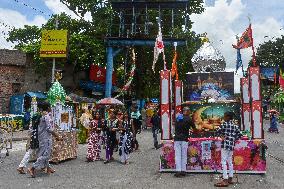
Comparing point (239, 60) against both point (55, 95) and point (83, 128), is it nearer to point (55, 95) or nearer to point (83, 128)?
point (55, 95)

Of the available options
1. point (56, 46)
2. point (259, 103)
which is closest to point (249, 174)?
point (259, 103)

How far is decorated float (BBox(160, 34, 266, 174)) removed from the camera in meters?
11.6

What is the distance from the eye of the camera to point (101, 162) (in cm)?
1472

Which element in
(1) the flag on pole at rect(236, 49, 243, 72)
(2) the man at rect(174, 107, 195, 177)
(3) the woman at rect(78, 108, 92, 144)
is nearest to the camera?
(2) the man at rect(174, 107, 195, 177)

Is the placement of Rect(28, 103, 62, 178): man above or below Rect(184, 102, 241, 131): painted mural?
below

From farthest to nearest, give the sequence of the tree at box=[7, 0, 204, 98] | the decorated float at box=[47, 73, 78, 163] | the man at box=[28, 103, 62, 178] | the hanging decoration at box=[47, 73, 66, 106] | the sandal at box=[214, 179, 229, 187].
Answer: the tree at box=[7, 0, 204, 98] < the hanging decoration at box=[47, 73, 66, 106] < the decorated float at box=[47, 73, 78, 163] < the man at box=[28, 103, 62, 178] < the sandal at box=[214, 179, 229, 187]

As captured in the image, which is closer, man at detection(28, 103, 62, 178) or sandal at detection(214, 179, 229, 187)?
sandal at detection(214, 179, 229, 187)

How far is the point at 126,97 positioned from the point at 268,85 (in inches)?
1794

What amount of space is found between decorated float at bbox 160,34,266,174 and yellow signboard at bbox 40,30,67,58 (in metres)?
17.1

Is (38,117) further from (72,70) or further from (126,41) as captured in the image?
(72,70)

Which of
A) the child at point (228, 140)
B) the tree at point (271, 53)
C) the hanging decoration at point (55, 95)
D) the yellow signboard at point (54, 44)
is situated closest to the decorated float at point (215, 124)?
the child at point (228, 140)

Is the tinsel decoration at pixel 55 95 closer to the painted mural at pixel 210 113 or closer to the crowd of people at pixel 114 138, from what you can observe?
the crowd of people at pixel 114 138

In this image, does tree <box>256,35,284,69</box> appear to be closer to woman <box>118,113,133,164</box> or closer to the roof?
the roof

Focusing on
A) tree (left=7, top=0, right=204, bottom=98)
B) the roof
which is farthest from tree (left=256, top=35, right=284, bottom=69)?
the roof
